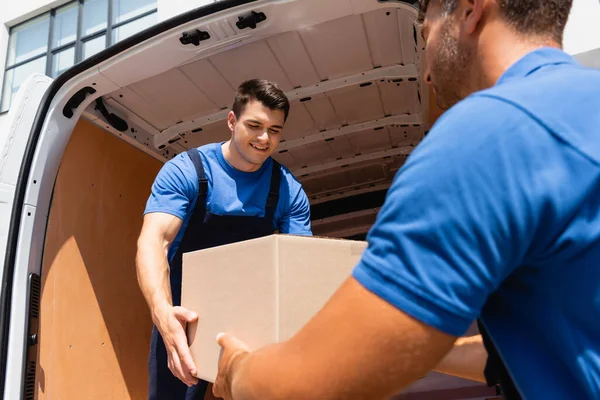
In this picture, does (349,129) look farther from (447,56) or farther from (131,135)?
(447,56)

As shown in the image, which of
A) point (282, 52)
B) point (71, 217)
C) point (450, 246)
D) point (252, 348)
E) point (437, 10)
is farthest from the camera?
point (71, 217)

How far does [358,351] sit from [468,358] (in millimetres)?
601

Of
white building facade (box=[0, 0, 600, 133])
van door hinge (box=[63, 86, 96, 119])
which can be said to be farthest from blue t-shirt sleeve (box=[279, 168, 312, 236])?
white building facade (box=[0, 0, 600, 133])

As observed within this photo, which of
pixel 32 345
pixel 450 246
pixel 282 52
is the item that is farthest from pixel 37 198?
pixel 450 246

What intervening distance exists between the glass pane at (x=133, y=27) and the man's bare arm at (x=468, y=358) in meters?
17.4

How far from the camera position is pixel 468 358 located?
1.05m

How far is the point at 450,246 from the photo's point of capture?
1.73ft

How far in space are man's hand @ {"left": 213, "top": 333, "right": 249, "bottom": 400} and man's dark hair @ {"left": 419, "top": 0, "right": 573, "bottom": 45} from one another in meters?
0.67

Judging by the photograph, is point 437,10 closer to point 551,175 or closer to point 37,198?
point 551,175

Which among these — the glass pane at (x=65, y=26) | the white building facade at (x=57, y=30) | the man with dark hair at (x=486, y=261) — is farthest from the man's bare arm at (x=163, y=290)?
the glass pane at (x=65, y=26)

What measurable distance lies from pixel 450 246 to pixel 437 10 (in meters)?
0.46

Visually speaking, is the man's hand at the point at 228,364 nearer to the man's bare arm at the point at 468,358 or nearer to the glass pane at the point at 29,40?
the man's bare arm at the point at 468,358

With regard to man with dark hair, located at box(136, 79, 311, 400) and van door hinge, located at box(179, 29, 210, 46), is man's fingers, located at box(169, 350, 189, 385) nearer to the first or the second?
man with dark hair, located at box(136, 79, 311, 400)

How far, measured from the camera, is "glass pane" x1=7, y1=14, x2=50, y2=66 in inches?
693
